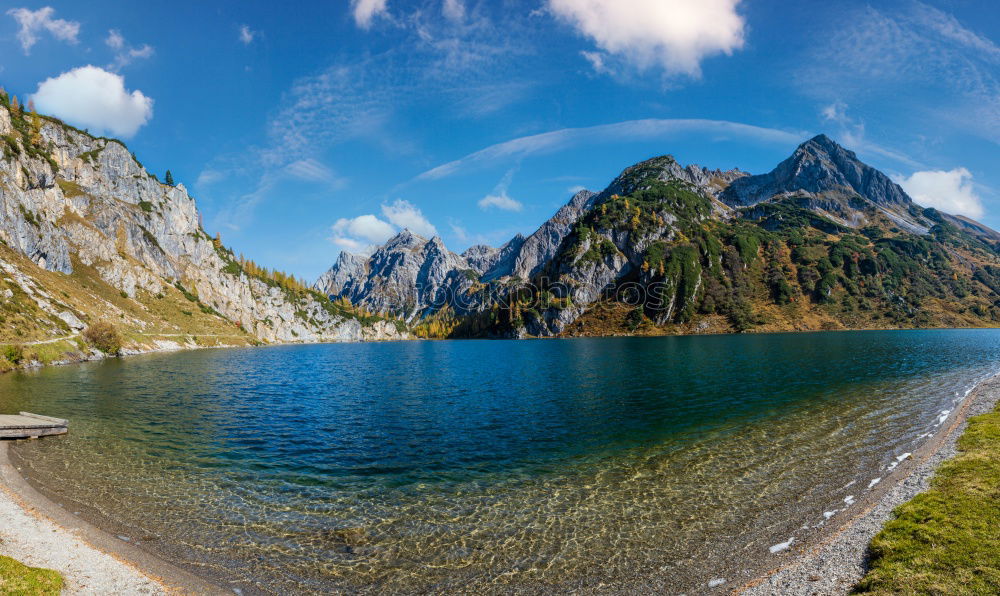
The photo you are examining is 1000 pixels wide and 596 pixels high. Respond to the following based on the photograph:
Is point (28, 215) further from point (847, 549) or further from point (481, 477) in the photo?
point (847, 549)

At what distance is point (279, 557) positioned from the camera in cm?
1861

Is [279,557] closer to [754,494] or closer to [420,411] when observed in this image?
[754,494]

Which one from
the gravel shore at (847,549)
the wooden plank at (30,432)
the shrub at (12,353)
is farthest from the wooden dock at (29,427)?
the shrub at (12,353)

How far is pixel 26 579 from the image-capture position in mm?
14039

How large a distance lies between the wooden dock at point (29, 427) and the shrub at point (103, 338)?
113 meters

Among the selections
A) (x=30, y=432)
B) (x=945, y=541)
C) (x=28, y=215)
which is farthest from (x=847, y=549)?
(x=28, y=215)

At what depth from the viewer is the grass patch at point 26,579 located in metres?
13.3

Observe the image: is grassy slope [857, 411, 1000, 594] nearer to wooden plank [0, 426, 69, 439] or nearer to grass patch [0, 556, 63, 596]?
grass patch [0, 556, 63, 596]

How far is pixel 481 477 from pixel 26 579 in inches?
822

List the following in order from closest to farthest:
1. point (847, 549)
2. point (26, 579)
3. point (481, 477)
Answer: point (26, 579) → point (847, 549) → point (481, 477)

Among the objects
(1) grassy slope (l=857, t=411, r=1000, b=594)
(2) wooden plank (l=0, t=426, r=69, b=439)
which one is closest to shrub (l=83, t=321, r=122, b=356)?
(2) wooden plank (l=0, t=426, r=69, b=439)

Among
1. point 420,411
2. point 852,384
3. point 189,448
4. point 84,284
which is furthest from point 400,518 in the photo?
point 84,284

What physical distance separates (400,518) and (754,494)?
819 inches

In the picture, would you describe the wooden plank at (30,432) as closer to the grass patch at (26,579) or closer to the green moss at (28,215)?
the grass patch at (26,579)
